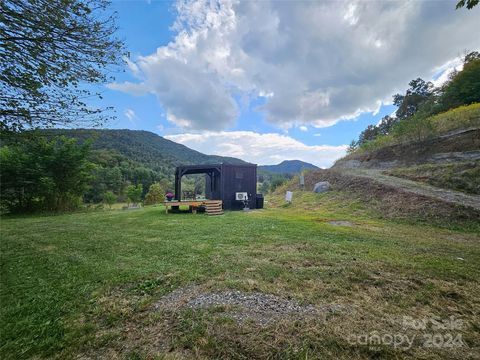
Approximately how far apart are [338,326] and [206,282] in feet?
5.82

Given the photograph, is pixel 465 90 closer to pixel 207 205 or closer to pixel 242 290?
pixel 207 205

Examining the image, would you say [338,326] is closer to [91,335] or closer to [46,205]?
[91,335]

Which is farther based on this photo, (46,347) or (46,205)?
(46,205)

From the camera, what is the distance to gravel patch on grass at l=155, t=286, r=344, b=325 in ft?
7.48

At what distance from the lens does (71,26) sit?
13.8ft

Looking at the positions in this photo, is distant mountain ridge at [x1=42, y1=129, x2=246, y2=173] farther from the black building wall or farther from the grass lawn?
the grass lawn

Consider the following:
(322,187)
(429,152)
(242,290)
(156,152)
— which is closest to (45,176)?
(242,290)

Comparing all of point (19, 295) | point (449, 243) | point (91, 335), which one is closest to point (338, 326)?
point (91, 335)

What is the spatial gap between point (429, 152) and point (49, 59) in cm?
1676

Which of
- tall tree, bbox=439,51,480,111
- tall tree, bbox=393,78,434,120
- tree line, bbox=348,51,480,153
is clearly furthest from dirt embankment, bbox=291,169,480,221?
tall tree, bbox=393,78,434,120

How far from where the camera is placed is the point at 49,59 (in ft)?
14.0

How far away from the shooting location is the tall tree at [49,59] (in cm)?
385

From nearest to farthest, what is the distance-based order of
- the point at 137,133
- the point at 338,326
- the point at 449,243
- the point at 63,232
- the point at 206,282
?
the point at 338,326 < the point at 206,282 < the point at 449,243 < the point at 63,232 < the point at 137,133

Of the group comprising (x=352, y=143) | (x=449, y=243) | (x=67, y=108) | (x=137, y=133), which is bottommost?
(x=449, y=243)
